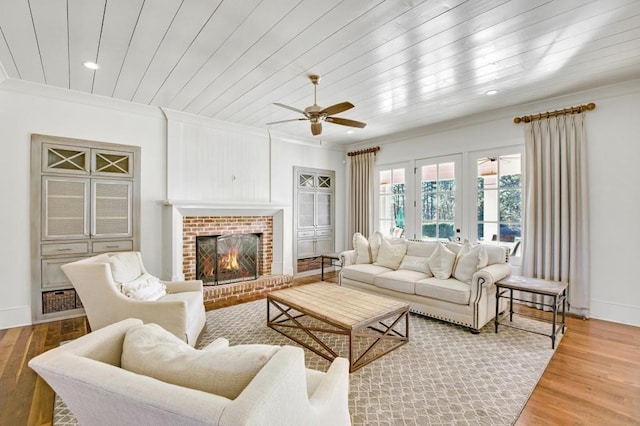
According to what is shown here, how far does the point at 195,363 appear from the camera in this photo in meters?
1.00

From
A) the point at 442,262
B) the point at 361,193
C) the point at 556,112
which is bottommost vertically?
the point at 442,262

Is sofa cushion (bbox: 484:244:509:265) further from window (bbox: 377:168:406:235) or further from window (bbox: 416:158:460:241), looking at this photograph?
window (bbox: 377:168:406:235)

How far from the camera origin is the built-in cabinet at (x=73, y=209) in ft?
11.4

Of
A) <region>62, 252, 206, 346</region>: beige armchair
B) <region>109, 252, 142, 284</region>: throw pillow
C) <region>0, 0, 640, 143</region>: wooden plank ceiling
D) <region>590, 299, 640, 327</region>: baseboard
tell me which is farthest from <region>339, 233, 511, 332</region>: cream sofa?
<region>109, 252, 142, 284</region>: throw pillow

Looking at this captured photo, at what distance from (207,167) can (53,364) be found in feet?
13.4

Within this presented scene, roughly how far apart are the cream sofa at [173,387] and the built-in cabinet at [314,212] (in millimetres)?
4693

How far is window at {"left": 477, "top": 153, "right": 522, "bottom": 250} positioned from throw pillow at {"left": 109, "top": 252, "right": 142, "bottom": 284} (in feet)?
14.9

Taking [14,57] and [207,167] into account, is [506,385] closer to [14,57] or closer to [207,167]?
[207,167]

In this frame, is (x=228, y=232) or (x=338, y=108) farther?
(x=228, y=232)

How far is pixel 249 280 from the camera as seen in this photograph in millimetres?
5027

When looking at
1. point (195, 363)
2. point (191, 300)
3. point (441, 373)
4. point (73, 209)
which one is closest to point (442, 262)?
point (441, 373)

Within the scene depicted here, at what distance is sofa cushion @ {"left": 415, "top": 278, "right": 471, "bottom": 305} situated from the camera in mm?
3266

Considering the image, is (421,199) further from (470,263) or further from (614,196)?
(614,196)

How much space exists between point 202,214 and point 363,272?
100 inches
